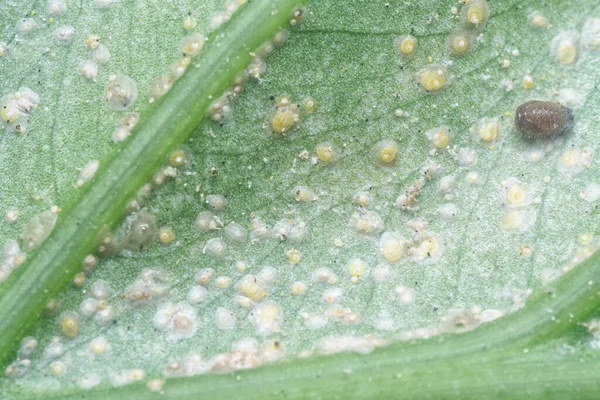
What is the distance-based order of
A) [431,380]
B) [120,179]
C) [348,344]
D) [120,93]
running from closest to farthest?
[431,380], [348,344], [120,179], [120,93]

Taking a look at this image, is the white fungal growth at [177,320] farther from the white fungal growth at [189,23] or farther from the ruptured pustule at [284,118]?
the white fungal growth at [189,23]

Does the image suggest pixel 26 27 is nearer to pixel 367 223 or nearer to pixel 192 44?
pixel 192 44

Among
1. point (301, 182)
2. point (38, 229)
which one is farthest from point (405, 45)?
point (38, 229)

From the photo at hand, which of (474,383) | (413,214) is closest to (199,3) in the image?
(413,214)

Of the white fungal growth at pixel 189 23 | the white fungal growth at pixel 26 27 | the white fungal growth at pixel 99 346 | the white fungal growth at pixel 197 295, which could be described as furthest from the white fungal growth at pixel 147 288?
the white fungal growth at pixel 26 27

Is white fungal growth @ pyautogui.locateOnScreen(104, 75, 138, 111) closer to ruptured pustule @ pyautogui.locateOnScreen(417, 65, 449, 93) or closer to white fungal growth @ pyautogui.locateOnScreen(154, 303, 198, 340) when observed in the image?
white fungal growth @ pyautogui.locateOnScreen(154, 303, 198, 340)

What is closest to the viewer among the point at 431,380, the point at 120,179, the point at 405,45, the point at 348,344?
the point at 431,380

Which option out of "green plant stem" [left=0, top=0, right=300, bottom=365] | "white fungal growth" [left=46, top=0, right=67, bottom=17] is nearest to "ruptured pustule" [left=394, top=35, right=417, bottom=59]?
"green plant stem" [left=0, top=0, right=300, bottom=365]
